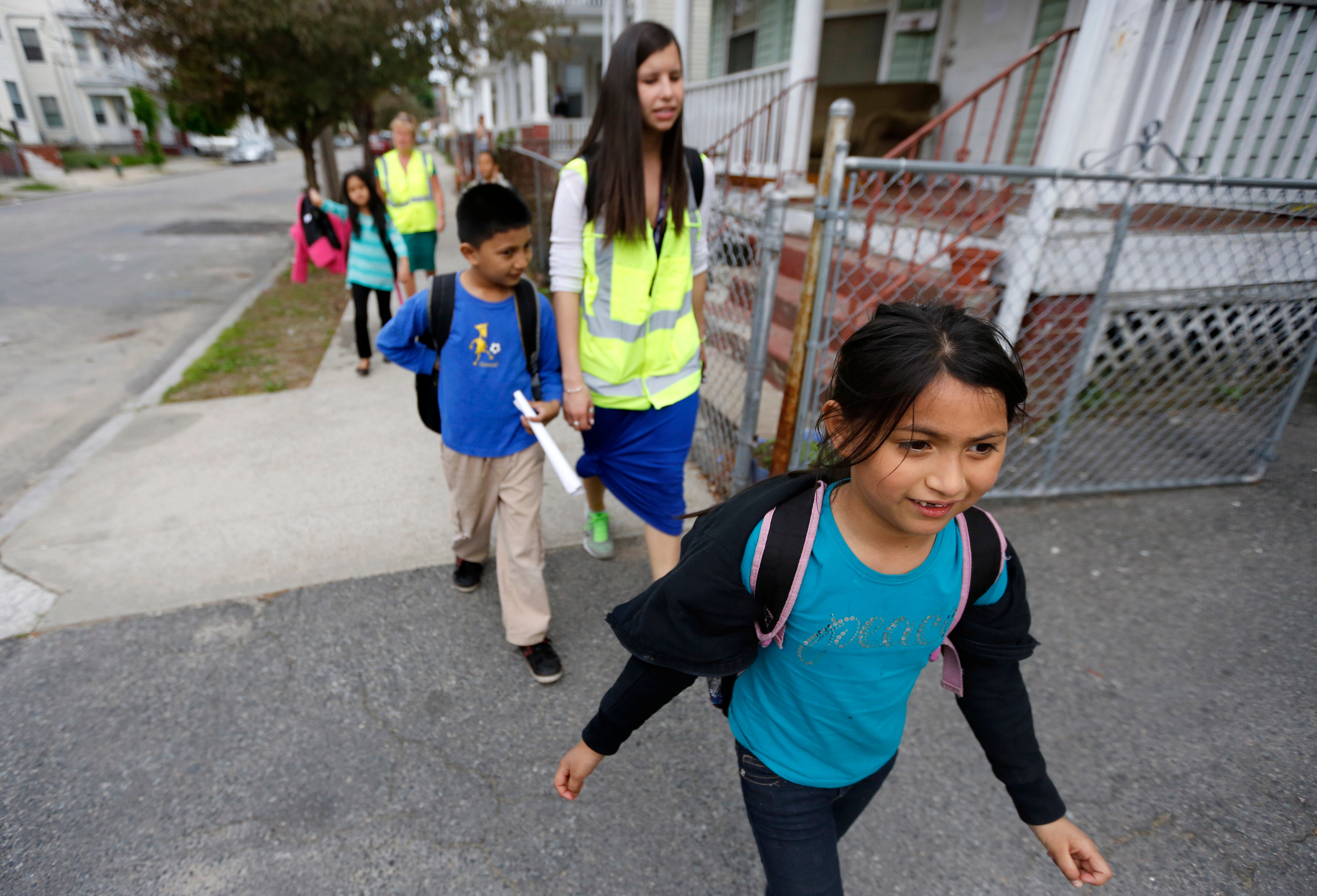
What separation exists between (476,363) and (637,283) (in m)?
0.62

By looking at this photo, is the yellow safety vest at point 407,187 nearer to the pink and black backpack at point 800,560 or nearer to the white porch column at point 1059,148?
the white porch column at point 1059,148

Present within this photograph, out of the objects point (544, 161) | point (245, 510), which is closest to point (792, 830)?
point (245, 510)

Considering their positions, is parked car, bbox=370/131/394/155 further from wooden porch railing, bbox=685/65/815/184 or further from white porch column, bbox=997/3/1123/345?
white porch column, bbox=997/3/1123/345

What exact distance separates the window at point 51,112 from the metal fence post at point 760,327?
5034 cm

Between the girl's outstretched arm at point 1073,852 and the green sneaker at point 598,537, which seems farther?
the green sneaker at point 598,537

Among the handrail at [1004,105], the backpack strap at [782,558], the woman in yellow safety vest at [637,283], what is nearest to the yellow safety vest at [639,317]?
the woman in yellow safety vest at [637,283]

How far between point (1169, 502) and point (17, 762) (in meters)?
5.21

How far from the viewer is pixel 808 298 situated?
2758mm

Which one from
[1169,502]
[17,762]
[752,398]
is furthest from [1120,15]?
[17,762]

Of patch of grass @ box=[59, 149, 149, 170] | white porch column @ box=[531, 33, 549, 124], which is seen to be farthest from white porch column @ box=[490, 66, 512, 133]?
patch of grass @ box=[59, 149, 149, 170]

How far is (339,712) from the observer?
90.5 inches

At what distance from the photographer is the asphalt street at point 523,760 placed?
6.04 feet

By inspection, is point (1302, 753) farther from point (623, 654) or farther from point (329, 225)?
point (329, 225)

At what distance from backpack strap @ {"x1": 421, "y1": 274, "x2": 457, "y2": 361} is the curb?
2.77 meters
